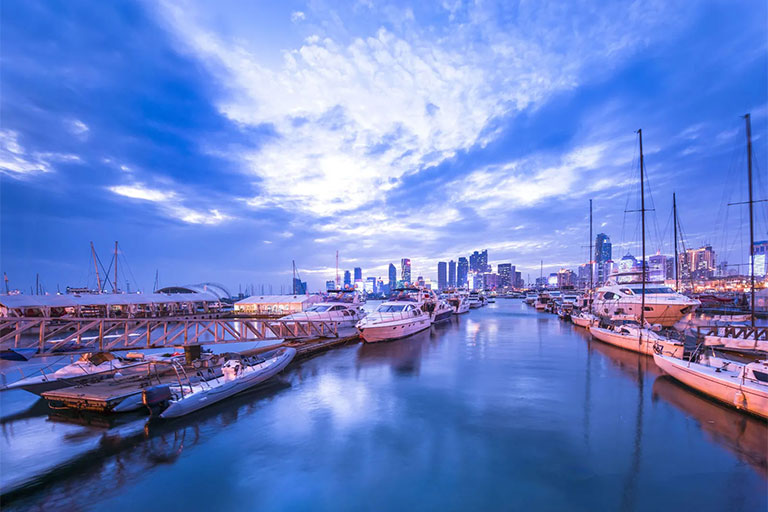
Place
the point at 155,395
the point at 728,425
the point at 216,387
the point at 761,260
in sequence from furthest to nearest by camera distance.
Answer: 1. the point at 761,260
2. the point at 216,387
3. the point at 155,395
4. the point at 728,425

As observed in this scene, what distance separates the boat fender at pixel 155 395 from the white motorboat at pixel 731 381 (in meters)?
21.4

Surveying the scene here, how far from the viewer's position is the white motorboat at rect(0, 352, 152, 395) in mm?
12492

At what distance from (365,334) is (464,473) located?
1949 centimetres

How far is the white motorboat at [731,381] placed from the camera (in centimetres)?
1109

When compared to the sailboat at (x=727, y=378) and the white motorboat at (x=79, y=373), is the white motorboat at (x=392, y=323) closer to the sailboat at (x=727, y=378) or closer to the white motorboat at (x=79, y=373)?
the white motorboat at (x=79, y=373)

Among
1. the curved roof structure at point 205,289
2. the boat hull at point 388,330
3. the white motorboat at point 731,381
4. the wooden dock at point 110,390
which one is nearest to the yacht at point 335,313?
the boat hull at point 388,330

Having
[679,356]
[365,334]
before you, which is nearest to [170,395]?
[365,334]

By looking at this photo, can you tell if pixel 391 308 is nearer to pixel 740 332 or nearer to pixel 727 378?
pixel 727 378

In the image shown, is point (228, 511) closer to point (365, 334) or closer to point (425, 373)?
point (425, 373)

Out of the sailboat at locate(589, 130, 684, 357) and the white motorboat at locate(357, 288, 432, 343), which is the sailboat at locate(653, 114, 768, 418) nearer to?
the sailboat at locate(589, 130, 684, 357)

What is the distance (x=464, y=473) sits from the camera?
8742 mm

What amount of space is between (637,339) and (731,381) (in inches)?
483

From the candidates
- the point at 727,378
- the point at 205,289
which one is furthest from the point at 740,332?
the point at 205,289

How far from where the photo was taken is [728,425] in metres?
10.9
